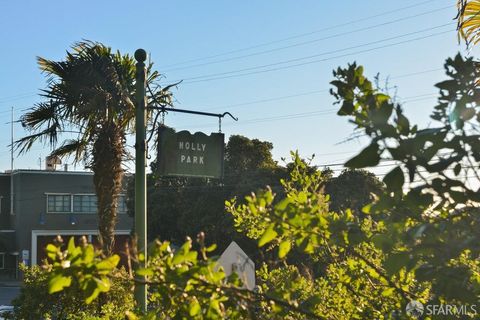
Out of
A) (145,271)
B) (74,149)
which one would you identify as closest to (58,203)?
(74,149)

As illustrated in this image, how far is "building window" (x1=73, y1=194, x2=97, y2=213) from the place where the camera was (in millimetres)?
43031

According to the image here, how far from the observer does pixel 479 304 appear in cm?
212

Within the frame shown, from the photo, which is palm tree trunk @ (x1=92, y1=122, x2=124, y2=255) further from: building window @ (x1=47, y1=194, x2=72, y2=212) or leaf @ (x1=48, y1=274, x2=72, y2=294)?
building window @ (x1=47, y1=194, x2=72, y2=212)

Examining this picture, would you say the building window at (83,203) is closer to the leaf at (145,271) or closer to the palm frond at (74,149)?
the palm frond at (74,149)

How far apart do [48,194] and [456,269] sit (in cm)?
4236

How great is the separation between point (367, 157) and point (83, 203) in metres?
43.3

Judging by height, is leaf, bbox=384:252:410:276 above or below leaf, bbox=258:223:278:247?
below

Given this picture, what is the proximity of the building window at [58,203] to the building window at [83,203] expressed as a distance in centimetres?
44

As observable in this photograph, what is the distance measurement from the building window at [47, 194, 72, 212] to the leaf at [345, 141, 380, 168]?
4251 centimetres

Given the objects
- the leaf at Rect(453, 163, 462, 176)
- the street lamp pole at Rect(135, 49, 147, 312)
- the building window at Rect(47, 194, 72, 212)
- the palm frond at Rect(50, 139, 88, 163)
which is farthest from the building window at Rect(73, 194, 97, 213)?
the leaf at Rect(453, 163, 462, 176)

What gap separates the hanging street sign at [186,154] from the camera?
718 cm

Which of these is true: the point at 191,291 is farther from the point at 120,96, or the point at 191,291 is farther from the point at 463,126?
the point at 120,96

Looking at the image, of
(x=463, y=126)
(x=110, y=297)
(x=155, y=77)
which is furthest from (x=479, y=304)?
(x=155, y=77)

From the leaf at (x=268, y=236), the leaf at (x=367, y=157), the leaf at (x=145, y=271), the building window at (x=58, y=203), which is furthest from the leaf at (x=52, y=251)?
the building window at (x=58, y=203)
